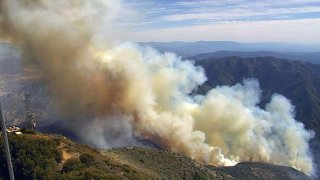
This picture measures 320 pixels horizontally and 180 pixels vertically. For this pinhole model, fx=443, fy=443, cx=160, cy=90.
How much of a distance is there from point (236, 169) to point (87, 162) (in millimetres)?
92873

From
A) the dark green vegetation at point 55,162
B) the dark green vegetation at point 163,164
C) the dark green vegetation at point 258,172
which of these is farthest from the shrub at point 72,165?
the dark green vegetation at point 258,172

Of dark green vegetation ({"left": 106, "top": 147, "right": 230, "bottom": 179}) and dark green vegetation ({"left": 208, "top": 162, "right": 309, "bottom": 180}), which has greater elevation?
dark green vegetation ({"left": 106, "top": 147, "right": 230, "bottom": 179})

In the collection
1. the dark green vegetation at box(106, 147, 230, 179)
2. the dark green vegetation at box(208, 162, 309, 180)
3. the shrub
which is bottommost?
the dark green vegetation at box(208, 162, 309, 180)

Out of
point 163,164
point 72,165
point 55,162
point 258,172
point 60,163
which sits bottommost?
point 258,172

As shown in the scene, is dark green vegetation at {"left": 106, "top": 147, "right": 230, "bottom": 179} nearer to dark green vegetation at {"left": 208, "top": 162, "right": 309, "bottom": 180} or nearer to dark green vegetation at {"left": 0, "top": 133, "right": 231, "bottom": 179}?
dark green vegetation at {"left": 0, "top": 133, "right": 231, "bottom": 179}

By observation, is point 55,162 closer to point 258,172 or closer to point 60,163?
point 60,163

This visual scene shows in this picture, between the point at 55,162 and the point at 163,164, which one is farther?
the point at 163,164

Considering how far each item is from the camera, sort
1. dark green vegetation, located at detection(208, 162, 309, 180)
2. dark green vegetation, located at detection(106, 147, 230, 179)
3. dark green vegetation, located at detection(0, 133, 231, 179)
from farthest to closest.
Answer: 1. dark green vegetation, located at detection(208, 162, 309, 180)
2. dark green vegetation, located at detection(106, 147, 230, 179)
3. dark green vegetation, located at detection(0, 133, 231, 179)

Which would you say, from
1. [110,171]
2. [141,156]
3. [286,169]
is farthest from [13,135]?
[286,169]

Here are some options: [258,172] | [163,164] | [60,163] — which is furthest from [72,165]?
[258,172]

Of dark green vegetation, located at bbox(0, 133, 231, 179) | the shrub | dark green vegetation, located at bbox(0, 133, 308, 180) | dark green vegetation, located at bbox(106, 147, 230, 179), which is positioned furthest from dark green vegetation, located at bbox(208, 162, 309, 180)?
the shrub

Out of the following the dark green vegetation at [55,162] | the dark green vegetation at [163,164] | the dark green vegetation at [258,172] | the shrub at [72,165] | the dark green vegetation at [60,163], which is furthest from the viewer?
the dark green vegetation at [258,172]

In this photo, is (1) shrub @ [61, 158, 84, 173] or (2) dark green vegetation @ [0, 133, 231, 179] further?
(1) shrub @ [61, 158, 84, 173]

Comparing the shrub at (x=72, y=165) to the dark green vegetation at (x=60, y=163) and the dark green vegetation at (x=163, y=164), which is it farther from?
the dark green vegetation at (x=163, y=164)
